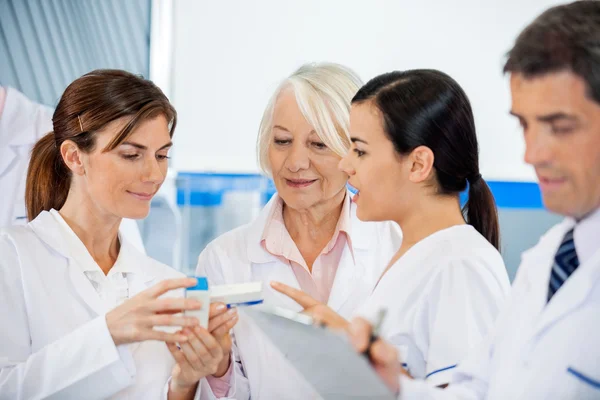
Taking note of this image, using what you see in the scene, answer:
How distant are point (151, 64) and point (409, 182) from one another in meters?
2.63

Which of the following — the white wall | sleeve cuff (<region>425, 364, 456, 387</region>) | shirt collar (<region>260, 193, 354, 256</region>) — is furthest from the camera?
the white wall

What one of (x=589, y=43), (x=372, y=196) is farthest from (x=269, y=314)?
(x=589, y=43)

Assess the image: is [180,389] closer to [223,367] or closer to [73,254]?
[223,367]

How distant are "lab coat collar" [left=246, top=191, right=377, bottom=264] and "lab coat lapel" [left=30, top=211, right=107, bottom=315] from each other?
437 millimetres

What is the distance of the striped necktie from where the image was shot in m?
1.05

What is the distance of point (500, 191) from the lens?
3627 mm

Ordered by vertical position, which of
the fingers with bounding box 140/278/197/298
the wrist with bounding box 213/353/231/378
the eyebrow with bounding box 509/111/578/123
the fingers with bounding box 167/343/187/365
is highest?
the eyebrow with bounding box 509/111/578/123

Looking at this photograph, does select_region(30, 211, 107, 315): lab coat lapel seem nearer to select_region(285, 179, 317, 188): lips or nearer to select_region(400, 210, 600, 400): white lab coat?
select_region(285, 179, 317, 188): lips

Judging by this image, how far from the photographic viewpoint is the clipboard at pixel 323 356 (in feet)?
3.11

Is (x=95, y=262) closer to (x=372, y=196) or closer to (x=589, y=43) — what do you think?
(x=372, y=196)

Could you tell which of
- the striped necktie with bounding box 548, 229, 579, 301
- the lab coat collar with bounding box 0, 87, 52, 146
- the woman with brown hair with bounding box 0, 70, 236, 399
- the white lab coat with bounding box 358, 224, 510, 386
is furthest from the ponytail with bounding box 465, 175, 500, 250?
the lab coat collar with bounding box 0, 87, 52, 146

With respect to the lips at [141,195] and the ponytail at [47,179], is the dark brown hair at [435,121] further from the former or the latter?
the ponytail at [47,179]

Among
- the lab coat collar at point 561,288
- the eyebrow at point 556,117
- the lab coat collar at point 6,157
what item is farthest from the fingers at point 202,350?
the lab coat collar at point 6,157

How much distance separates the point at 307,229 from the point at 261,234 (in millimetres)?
147
